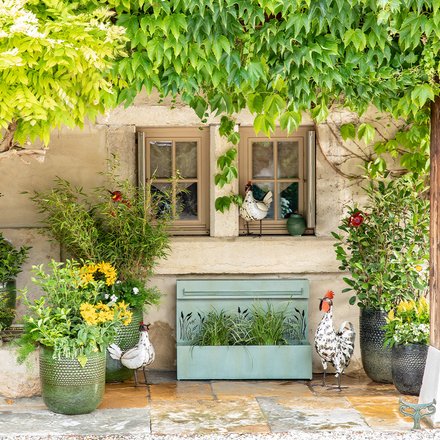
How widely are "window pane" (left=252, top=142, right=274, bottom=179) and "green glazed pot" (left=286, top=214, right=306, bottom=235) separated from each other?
1.58 feet

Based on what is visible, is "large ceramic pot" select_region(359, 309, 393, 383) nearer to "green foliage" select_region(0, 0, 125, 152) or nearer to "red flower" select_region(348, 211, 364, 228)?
"red flower" select_region(348, 211, 364, 228)

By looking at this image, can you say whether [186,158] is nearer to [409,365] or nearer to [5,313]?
[5,313]

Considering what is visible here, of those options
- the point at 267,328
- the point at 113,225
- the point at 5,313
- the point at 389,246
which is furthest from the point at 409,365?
the point at 5,313

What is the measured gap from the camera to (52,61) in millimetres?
6016

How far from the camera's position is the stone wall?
8.86m

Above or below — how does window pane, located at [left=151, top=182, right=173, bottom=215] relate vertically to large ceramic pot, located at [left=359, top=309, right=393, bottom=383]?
above

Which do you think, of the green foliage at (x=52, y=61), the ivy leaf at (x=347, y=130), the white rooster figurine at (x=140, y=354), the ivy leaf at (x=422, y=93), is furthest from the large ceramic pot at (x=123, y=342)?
the ivy leaf at (x=422, y=93)

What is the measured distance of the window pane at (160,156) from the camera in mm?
9156

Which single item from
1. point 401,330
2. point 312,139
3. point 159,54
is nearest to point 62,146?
point 312,139

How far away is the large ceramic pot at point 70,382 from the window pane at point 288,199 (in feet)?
8.79

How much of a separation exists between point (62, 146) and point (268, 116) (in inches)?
112

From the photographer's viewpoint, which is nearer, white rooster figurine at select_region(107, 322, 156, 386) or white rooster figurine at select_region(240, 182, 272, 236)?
white rooster figurine at select_region(107, 322, 156, 386)

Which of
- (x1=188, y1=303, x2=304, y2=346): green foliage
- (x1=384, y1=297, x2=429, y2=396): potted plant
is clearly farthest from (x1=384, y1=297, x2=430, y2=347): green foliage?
(x1=188, y1=303, x2=304, y2=346): green foliage

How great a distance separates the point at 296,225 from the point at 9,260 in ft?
8.69
